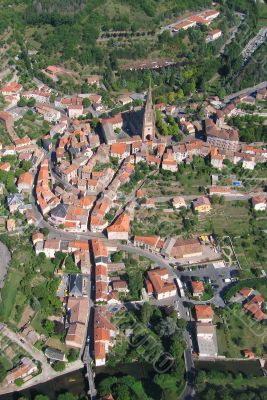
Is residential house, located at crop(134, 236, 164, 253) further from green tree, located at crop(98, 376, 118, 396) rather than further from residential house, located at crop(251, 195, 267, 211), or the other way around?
green tree, located at crop(98, 376, 118, 396)

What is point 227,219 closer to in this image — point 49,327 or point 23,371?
point 49,327

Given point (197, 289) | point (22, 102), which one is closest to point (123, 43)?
Result: point (22, 102)

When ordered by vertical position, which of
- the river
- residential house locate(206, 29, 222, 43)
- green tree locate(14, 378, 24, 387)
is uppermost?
residential house locate(206, 29, 222, 43)

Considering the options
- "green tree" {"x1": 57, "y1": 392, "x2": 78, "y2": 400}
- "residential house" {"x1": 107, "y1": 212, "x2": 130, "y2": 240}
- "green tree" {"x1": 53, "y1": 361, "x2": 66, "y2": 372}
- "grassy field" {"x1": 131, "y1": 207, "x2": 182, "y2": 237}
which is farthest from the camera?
"grassy field" {"x1": 131, "y1": 207, "x2": 182, "y2": 237}

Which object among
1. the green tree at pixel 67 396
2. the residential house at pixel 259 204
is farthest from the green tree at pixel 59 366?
the residential house at pixel 259 204

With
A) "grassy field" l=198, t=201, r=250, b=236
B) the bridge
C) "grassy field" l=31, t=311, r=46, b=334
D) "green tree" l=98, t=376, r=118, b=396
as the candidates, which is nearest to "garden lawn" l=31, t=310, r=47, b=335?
"grassy field" l=31, t=311, r=46, b=334

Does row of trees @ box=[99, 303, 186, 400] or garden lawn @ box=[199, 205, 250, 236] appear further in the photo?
garden lawn @ box=[199, 205, 250, 236]

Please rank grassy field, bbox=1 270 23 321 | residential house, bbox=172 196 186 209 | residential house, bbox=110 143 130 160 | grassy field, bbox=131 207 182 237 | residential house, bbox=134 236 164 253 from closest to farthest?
grassy field, bbox=1 270 23 321 → residential house, bbox=134 236 164 253 → grassy field, bbox=131 207 182 237 → residential house, bbox=172 196 186 209 → residential house, bbox=110 143 130 160

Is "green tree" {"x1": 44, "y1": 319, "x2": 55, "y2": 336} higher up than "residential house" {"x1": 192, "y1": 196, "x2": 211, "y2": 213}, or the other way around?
"residential house" {"x1": 192, "y1": 196, "x2": 211, "y2": 213}
